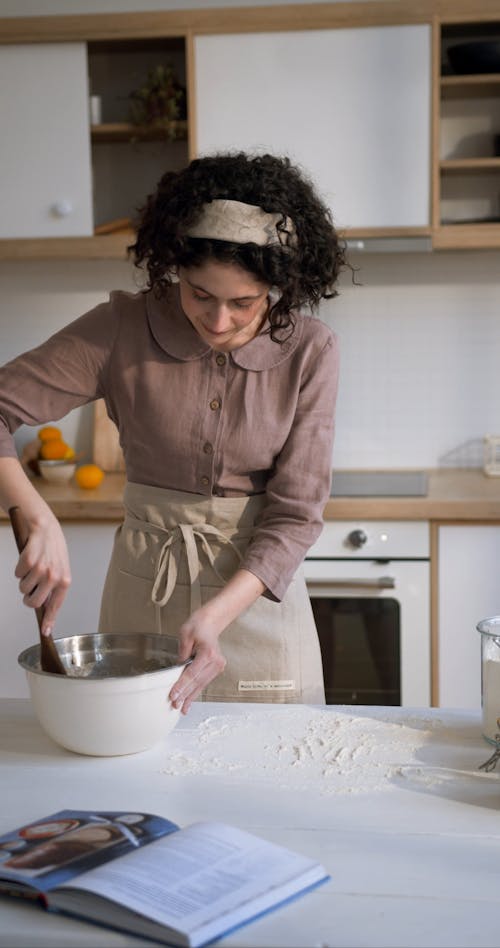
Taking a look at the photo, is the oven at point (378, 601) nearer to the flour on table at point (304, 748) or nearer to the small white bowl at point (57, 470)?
the small white bowl at point (57, 470)

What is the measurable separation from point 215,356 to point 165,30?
1.54 metres

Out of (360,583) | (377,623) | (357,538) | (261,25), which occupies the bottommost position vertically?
(377,623)

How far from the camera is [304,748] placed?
1.39 m

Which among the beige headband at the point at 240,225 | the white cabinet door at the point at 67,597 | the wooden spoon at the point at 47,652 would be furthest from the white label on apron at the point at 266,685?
the white cabinet door at the point at 67,597

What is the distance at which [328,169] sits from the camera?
9.77ft

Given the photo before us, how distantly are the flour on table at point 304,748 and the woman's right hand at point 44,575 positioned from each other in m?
0.23

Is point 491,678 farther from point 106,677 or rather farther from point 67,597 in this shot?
point 67,597

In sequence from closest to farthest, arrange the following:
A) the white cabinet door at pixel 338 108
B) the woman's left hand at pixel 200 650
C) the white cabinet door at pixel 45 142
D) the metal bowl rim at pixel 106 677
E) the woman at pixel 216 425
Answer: the metal bowl rim at pixel 106 677 < the woman's left hand at pixel 200 650 < the woman at pixel 216 425 < the white cabinet door at pixel 338 108 < the white cabinet door at pixel 45 142

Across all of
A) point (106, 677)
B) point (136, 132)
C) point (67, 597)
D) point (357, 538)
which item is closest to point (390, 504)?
point (357, 538)

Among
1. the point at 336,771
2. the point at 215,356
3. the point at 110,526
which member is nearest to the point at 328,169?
the point at 110,526

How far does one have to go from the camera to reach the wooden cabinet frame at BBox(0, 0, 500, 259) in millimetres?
2881

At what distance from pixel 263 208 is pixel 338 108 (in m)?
1.55

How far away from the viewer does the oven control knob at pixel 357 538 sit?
2.84 meters

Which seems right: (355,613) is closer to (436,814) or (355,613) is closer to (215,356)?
(215,356)
